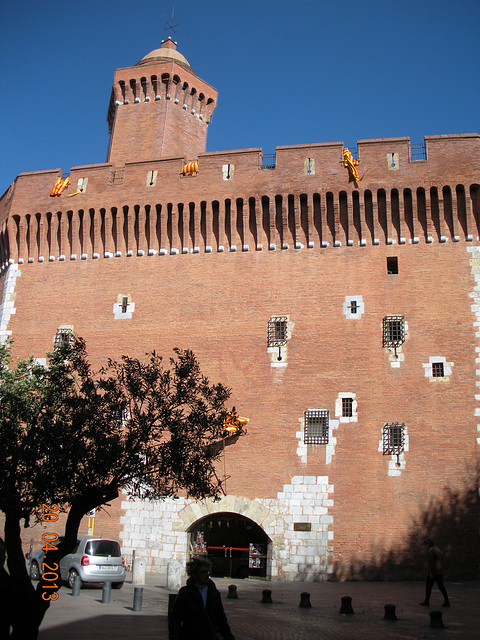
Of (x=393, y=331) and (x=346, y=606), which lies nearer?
(x=346, y=606)

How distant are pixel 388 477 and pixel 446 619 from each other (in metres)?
6.44

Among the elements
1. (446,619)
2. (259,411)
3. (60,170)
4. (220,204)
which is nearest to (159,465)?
(446,619)

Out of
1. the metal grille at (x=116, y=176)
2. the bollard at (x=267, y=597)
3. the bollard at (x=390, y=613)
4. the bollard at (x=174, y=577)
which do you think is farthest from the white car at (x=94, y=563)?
the metal grille at (x=116, y=176)

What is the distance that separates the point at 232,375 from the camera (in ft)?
64.7

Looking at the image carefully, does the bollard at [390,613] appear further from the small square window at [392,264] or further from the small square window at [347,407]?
the small square window at [392,264]

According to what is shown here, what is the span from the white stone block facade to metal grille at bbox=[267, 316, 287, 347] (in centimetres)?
413

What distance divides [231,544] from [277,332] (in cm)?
665

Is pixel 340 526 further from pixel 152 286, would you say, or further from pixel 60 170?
pixel 60 170

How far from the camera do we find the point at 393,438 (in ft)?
59.3

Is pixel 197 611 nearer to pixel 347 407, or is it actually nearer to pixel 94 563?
pixel 94 563

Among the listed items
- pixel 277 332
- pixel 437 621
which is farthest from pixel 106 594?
pixel 277 332

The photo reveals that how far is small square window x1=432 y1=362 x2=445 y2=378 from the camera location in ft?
60.5

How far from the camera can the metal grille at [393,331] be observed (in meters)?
19.0

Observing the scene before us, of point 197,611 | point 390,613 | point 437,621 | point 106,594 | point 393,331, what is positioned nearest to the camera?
point 197,611
